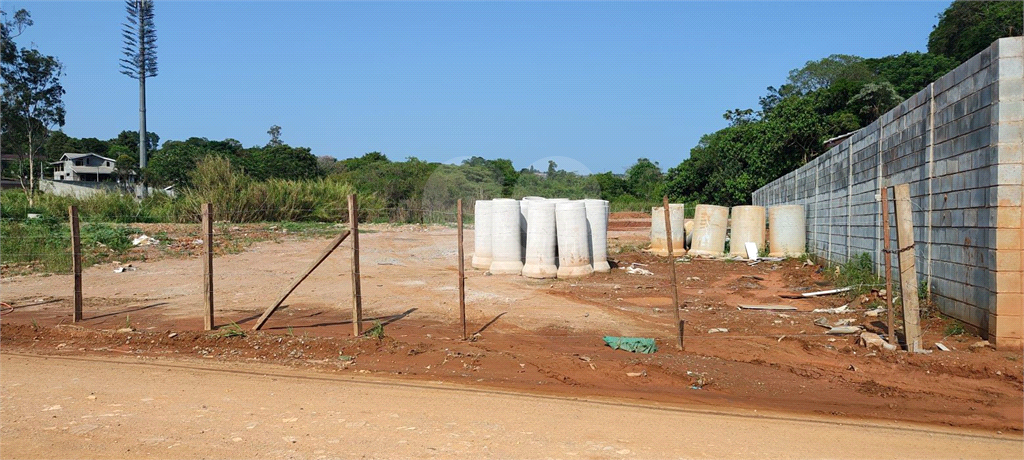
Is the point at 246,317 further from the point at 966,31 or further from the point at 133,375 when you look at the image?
the point at 966,31

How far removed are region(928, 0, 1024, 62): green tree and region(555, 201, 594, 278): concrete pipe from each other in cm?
3925

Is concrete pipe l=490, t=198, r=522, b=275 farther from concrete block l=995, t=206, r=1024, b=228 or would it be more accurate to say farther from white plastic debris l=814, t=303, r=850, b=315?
concrete block l=995, t=206, r=1024, b=228

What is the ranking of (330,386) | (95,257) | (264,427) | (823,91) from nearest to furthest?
1. (264,427)
2. (330,386)
3. (95,257)
4. (823,91)

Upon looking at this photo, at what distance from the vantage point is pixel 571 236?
14281mm

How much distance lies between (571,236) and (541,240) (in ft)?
2.09

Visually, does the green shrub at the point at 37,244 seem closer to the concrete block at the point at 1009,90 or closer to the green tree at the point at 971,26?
the concrete block at the point at 1009,90

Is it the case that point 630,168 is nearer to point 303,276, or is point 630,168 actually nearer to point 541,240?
point 541,240

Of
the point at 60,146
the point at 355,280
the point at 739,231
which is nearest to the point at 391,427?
the point at 355,280

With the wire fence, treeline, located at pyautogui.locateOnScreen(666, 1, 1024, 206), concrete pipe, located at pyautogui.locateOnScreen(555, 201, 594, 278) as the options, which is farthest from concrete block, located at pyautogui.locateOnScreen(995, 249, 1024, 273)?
treeline, located at pyautogui.locateOnScreen(666, 1, 1024, 206)

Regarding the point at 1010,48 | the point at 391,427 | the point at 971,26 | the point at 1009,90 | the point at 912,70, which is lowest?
the point at 391,427

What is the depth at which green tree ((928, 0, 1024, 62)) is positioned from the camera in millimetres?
44031

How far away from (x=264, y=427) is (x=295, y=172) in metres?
46.0

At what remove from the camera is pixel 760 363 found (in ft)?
24.6

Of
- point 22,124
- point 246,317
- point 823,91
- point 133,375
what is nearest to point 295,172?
point 22,124
